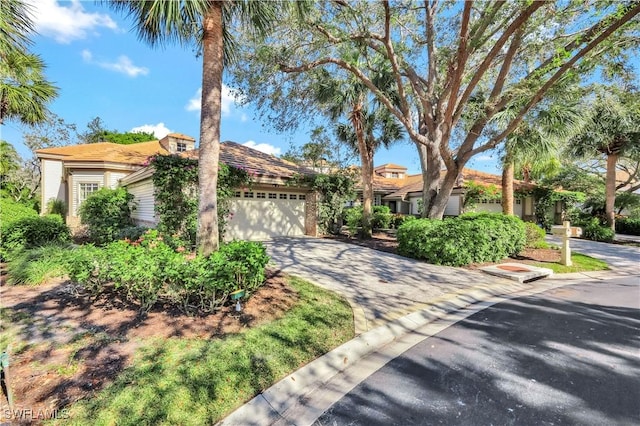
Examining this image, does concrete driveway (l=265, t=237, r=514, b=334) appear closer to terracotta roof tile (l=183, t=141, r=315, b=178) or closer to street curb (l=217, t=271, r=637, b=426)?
street curb (l=217, t=271, r=637, b=426)

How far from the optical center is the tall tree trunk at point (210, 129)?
5.16 metres

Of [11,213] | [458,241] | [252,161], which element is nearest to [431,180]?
[458,241]

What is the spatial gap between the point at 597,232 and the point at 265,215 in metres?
18.2

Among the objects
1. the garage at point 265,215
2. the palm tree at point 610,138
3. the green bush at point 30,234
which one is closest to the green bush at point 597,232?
the palm tree at point 610,138

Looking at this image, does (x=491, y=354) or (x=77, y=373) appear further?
(x=491, y=354)

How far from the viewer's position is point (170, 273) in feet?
13.2

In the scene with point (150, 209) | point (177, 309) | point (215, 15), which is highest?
point (215, 15)

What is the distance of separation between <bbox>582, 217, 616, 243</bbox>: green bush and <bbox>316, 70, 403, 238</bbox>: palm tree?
493 inches

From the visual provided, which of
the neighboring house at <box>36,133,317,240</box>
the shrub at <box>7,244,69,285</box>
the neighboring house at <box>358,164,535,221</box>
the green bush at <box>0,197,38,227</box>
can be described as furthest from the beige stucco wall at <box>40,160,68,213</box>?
the neighboring house at <box>358,164,535,221</box>

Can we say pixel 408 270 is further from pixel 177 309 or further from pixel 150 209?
pixel 150 209

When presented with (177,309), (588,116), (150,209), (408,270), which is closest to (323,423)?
(177,309)

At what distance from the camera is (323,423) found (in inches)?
97.0

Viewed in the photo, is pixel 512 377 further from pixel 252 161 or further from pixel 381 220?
pixel 381 220

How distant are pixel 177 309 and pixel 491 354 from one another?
442 cm
